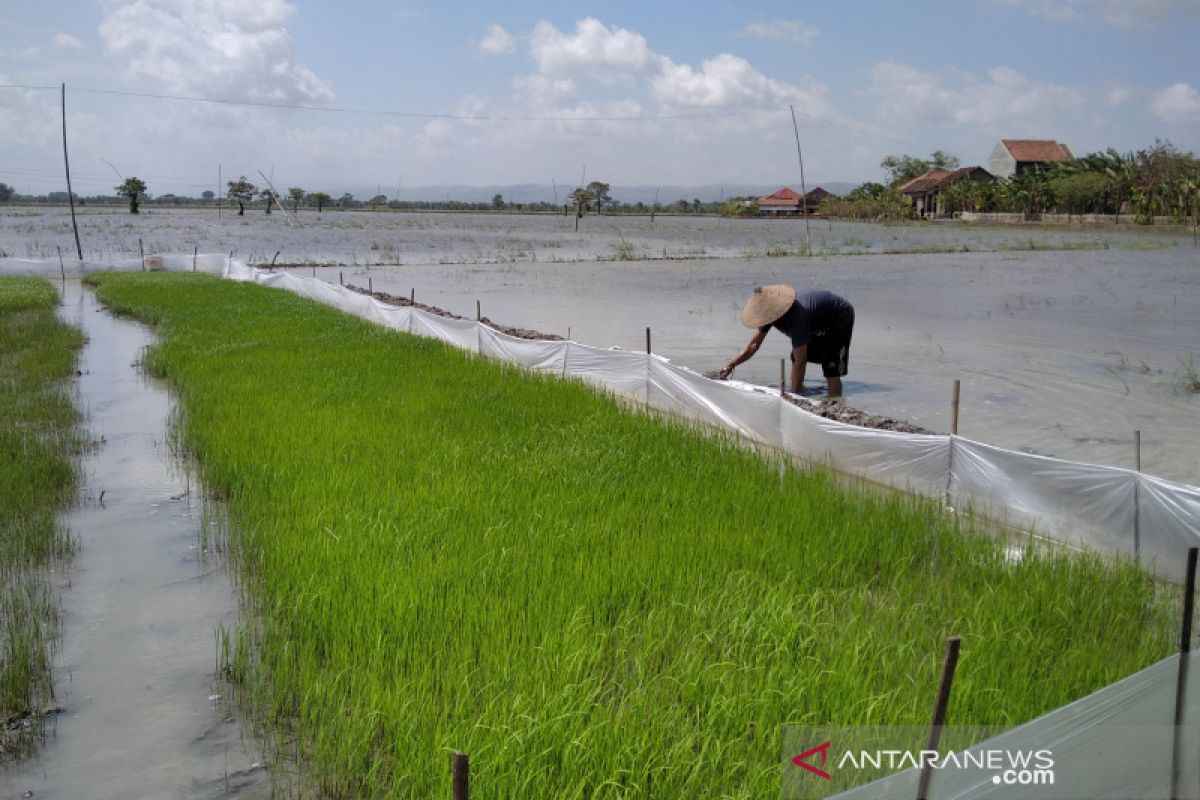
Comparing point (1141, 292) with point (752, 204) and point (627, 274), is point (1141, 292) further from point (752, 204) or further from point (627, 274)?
point (752, 204)

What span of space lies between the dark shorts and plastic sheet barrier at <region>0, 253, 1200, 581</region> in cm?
126

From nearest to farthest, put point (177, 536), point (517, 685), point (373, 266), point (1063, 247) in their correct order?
point (517, 685), point (177, 536), point (373, 266), point (1063, 247)

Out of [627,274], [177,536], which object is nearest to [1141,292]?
[627,274]

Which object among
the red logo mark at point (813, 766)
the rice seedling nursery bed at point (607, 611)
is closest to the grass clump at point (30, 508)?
the rice seedling nursery bed at point (607, 611)

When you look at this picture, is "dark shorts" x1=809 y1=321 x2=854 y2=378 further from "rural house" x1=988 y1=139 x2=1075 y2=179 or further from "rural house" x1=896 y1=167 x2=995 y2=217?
"rural house" x1=988 y1=139 x2=1075 y2=179

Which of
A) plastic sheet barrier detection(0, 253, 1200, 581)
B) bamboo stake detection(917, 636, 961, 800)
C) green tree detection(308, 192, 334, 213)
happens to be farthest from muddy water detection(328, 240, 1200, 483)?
green tree detection(308, 192, 334, 213)

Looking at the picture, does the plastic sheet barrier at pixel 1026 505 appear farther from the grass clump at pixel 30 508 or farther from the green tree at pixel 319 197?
the green tree at pixel 319 197

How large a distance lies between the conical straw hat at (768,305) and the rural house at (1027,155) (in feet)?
194

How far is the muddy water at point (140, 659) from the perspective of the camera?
2.65 meters

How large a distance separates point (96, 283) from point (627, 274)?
10861 mm

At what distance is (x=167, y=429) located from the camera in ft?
23.0

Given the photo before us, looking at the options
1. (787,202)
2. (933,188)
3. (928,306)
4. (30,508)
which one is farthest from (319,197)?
(30,508)

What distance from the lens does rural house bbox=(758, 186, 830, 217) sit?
75000mm

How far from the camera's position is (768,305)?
6863 mm
